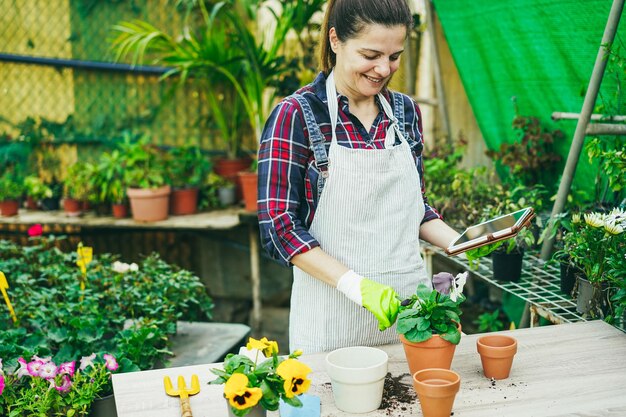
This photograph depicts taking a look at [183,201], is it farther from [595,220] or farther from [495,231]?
[495,231]

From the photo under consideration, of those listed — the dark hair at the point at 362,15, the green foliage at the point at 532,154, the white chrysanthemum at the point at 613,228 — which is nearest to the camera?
the dark hair at the point at 362,15

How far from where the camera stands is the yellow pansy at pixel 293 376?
121 cm


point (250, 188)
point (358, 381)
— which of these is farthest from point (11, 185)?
point (358, 381)

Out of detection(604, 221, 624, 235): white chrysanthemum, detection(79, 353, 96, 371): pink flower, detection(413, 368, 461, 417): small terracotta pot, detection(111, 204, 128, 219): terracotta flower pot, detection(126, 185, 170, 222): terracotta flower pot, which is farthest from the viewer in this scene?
detection(111, 204, 128, 219): terracotta flower pot

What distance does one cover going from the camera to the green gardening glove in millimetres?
1570

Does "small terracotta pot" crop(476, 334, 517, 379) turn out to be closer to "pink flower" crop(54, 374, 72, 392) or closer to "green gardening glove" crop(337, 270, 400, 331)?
"green gardening glove" crop(337, 270, 400, 331)

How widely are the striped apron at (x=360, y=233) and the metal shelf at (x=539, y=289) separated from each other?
0.28 metres

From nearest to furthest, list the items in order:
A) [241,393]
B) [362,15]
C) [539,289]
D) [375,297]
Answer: [241,393] < [375,297] < [362,15] < [539,289]

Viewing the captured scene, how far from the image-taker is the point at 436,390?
4.25 feet

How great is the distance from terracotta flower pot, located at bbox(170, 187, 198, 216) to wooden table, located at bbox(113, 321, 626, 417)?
11.2ft

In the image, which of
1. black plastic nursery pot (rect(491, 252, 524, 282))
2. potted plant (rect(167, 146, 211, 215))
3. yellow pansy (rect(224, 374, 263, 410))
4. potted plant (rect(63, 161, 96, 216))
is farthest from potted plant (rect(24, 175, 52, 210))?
yellow pansy (rect(224, 374, 263, 410))

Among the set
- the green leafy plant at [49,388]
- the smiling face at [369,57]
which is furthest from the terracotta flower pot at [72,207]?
the smiling face at [369,57]

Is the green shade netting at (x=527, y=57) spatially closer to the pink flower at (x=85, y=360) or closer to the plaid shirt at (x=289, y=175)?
the plaid shirt at (x=289, y=175)

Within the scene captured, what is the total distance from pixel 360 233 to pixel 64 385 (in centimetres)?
109
